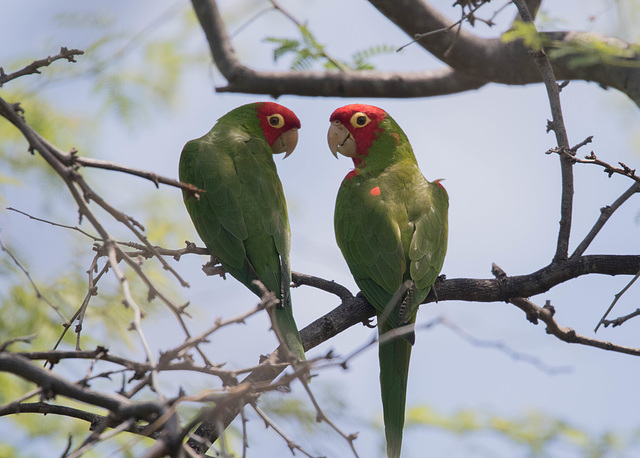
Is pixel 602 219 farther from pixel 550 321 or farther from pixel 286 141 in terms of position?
pixel 286 141

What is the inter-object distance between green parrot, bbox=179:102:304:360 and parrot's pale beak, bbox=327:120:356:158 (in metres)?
0.50

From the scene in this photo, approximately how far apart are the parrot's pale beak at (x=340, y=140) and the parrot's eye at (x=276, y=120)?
34 centimetres

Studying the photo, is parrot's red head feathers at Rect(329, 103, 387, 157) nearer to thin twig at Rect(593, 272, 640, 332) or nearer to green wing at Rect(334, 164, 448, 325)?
green wing at Rect(334, 164, 448, 325)

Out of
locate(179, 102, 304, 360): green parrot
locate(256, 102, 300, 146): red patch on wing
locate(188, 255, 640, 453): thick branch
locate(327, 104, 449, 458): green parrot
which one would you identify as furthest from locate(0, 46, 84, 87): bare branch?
locate(256, 102, 300, 146): red patch on wing

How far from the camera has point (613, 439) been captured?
177 inches

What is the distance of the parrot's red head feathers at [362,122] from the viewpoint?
4000 millimetres

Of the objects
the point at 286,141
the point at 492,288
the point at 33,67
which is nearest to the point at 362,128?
the point at 286,141

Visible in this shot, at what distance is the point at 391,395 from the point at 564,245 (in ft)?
3.71

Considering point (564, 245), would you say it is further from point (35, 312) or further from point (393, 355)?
point (35, 312)

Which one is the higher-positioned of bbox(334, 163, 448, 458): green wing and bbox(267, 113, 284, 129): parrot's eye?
bbox(267, 113, 284, 129): parrot's eye

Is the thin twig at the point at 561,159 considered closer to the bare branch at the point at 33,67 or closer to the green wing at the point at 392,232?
the green wing at the point at 392,232

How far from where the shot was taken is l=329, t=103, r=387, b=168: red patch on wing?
157 inches

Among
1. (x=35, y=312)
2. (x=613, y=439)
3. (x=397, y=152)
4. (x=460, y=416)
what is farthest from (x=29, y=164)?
(x=613, y=439)

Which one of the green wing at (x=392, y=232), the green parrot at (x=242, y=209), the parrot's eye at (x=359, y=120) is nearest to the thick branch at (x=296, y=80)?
the parrot's eye at (x=359, y=120)
